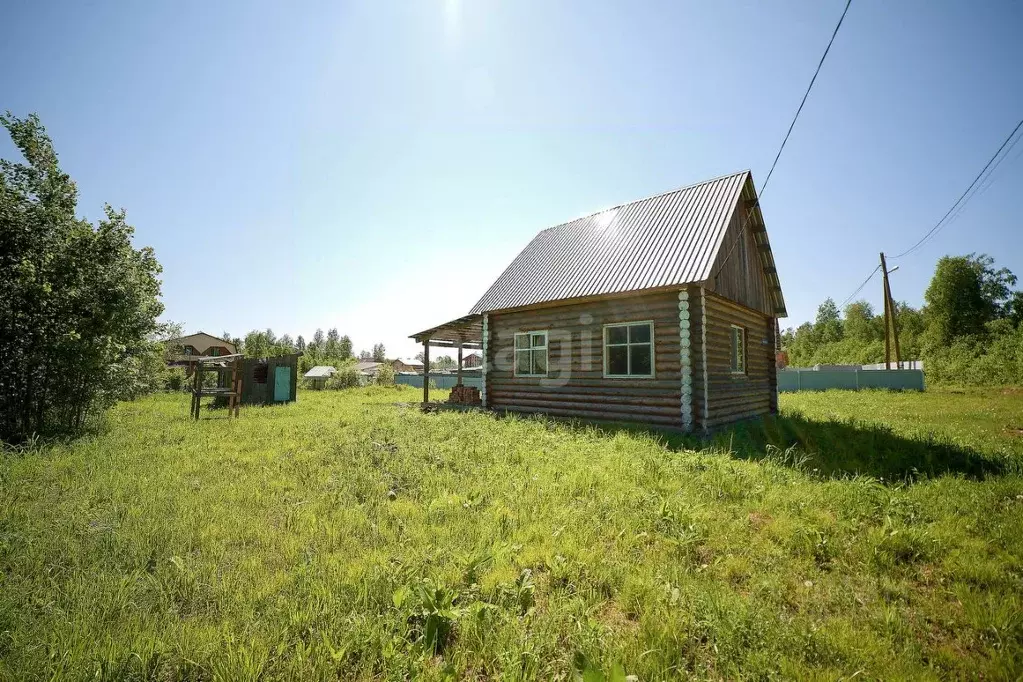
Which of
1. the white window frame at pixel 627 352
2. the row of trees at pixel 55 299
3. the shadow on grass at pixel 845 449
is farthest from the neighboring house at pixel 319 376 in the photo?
the shadow on grass at pixel 845 449

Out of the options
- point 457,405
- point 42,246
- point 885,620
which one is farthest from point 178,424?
point 885,620

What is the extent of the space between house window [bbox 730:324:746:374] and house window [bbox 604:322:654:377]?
263cm

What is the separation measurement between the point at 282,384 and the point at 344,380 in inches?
802

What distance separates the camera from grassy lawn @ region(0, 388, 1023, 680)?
8.96 feet

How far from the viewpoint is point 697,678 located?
2.62 metres

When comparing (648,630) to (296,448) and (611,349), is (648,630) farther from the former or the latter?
(611,349)

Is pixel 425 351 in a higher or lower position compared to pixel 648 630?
higher

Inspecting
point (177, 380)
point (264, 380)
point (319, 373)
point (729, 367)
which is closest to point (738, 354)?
point (729, 367)

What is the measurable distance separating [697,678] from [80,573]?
5.04 meters

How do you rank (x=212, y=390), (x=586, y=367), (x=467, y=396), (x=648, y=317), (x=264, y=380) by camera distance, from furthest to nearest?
1. (x=264, y=380)
2. (x=467, y=396)
3. (x=212, y=390)
4. (x=586, y=367)
5. (x=648, y=317)

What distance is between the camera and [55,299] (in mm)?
9523

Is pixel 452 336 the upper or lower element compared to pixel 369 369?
upper

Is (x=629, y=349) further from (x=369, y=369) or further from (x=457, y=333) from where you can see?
(x=369, y=369)

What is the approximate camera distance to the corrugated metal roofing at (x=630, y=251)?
36.6 ft
